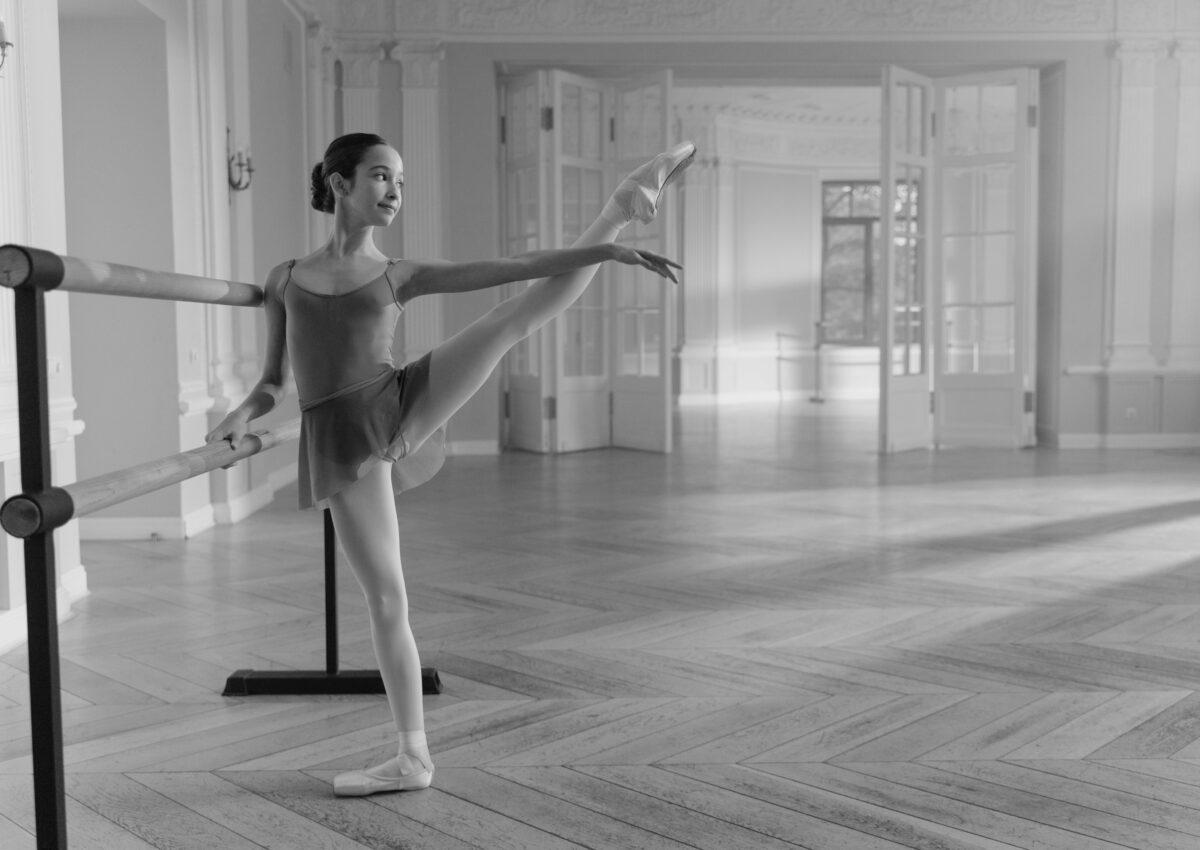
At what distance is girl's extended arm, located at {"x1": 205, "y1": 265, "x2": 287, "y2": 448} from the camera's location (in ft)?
6.70

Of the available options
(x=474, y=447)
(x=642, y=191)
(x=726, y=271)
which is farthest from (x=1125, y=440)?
(x=642, y=191)

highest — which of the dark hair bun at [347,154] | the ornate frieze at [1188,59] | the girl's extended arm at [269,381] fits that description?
the ornate frieze at [1188,59]

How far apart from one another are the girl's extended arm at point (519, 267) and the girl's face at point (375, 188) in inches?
4.1

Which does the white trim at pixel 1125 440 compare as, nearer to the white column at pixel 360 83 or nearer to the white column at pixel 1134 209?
the white column at pixel 1134 209

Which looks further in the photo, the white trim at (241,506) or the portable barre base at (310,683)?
the white trim at (241,506)

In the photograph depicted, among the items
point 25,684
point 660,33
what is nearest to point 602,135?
point 660,33

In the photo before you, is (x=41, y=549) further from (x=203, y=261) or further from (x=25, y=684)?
(x=203, y=261)

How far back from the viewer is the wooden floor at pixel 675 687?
2.07 metres

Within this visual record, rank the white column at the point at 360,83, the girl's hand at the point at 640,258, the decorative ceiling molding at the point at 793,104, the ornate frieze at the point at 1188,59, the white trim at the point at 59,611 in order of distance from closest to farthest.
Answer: the girl's hand at the point at 640,258 → the white trim at the point at 59,611 → the white column at the point at 360,83 → the ornate frieze at the point at 1188,59 → the decorative ceiling molding at the point at 793,104

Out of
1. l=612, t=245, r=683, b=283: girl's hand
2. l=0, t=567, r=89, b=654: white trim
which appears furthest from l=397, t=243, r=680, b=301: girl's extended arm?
l=0, t=567, r=89, b=654: white trim

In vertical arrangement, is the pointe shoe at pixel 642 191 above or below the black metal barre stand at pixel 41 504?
above

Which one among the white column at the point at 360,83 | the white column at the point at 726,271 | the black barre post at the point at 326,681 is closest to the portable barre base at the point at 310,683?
the black barre post at the point at 326,681

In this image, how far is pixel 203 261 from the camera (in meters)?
5.21

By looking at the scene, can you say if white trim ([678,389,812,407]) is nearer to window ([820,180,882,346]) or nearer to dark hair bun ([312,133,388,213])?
window ([820,180,882,346])
